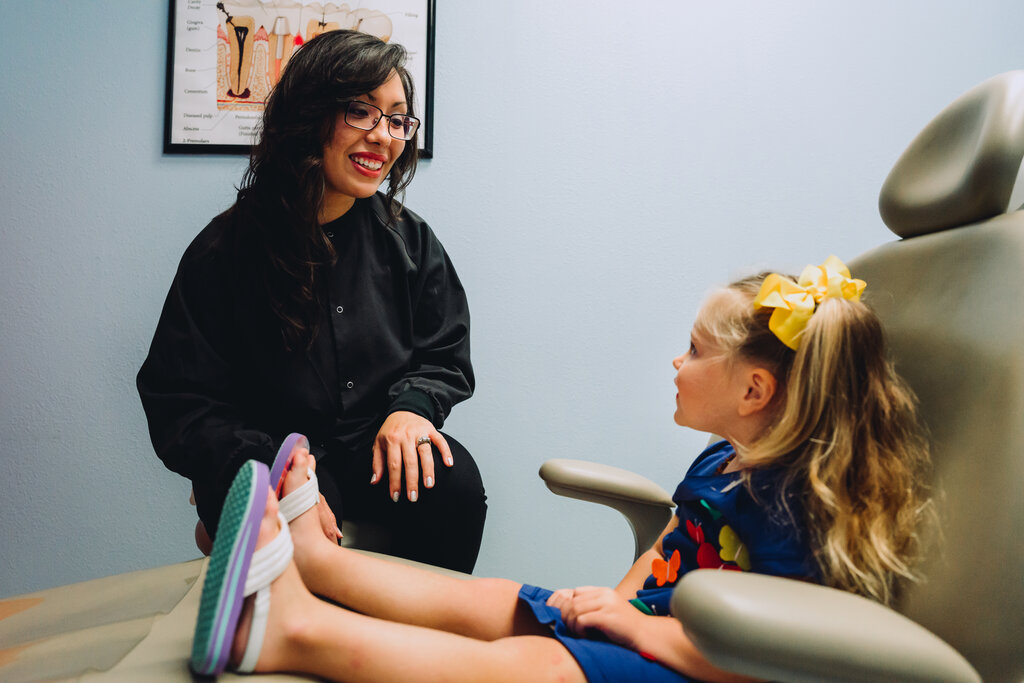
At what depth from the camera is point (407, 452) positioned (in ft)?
3.75

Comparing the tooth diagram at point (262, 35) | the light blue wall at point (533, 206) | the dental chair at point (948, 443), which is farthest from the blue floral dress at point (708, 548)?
the tooth diagram at point (262, 35)

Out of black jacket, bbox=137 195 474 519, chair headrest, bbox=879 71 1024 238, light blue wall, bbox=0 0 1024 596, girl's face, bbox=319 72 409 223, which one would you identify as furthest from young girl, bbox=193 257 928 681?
light blue wall, bbox=0 0 1024 596

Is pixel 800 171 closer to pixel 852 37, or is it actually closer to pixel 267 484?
pixel 852 37

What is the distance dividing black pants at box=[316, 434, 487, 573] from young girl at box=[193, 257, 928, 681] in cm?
20

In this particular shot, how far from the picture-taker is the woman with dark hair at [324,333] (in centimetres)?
119

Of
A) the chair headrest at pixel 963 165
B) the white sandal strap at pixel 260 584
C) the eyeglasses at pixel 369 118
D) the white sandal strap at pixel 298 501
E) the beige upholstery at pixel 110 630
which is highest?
the eyeglasses at pixel 369 118

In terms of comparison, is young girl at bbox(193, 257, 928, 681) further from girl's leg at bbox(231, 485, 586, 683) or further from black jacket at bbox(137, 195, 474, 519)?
black jacket at bbox(137, 195, 474, 519)

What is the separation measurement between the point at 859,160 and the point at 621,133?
628 millimetres

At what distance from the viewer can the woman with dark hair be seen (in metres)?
1.19

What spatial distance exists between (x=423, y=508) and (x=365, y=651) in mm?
434

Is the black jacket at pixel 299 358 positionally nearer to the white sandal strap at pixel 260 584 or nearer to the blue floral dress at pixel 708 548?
the white sandal strap at pixel 260 584

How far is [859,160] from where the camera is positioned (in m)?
1.81

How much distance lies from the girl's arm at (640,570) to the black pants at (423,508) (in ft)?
0.98

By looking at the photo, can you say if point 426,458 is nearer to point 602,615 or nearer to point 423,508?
point 423,508
